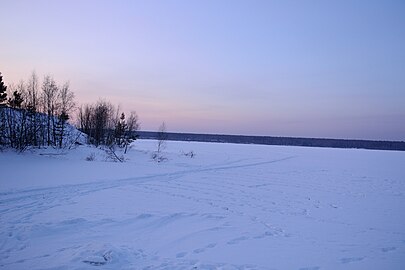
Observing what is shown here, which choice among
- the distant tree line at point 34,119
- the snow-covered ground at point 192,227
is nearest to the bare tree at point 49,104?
the distant tree line at point 34,119

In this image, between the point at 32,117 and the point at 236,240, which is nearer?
the point at 236,240

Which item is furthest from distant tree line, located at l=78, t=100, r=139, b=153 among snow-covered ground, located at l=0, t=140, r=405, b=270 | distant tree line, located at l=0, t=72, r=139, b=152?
snow-covered ground, located at l=0, t=140, r=405, b=270

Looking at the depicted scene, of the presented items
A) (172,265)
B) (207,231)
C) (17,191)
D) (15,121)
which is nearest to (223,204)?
(207,231)

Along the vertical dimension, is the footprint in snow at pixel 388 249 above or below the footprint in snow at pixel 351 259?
below

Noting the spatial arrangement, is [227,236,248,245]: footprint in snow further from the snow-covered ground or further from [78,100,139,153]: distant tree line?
[78,100,139,153]: distant tree line

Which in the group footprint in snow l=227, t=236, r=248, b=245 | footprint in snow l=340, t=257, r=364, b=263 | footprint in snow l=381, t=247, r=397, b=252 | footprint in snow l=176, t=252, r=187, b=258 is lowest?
footprint in snow l=381, t=247, r=397, b=252

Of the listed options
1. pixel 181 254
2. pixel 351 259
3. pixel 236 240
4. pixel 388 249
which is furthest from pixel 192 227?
pixel 388 249

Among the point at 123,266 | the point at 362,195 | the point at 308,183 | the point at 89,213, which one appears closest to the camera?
the point at 123,266

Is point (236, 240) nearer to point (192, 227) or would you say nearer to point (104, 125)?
point (192, 227)

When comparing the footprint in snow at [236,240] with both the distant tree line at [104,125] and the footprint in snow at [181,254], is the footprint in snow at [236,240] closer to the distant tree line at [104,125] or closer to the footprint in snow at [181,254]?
the footprint in snow at [181,254]

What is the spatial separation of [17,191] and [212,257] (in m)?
9.55

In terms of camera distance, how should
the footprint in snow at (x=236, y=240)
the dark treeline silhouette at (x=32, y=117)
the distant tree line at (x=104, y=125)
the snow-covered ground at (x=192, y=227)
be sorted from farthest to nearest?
the distant tree line at (x=104, y=125), the dark treeline silhouette at (x=32, y=117), the footprint in snow at (x=236, y=240), the snow-covered ground at (x=192, y=227)

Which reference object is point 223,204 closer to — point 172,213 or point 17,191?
point 172,213

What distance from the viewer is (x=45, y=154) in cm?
2578
